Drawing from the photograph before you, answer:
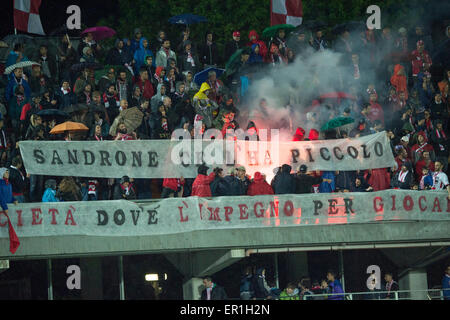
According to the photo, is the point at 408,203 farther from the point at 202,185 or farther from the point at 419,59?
the point at 419,59

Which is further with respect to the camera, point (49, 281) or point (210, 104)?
point (210, 104)

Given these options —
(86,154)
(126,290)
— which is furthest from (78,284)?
(86,154)

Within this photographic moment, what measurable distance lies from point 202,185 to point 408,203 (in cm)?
413

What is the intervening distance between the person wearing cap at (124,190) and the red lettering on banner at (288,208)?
2.98 meters

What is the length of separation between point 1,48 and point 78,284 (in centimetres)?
698

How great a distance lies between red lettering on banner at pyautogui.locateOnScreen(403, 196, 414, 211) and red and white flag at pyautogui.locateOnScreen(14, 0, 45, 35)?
1079cm

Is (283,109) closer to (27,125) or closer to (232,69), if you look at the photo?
(232,69)

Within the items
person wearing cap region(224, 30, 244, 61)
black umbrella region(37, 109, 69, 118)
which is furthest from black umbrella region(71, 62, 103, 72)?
person wearing cap region(224, 30, 244, 61)

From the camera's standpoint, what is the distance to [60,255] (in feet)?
74.1

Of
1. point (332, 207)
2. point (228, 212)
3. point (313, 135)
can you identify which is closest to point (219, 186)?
point (228, 212)

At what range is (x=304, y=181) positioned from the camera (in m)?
23.6

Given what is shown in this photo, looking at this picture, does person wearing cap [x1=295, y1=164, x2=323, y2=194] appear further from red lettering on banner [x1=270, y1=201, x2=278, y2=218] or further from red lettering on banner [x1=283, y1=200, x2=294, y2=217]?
red lettering on banner [x1=270, y1=201, x2=278, y2=218]

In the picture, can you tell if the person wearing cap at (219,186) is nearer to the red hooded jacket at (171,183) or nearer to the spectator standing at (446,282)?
the red hooded jacket at (171,183)

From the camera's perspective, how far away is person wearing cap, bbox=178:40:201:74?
27.9m
